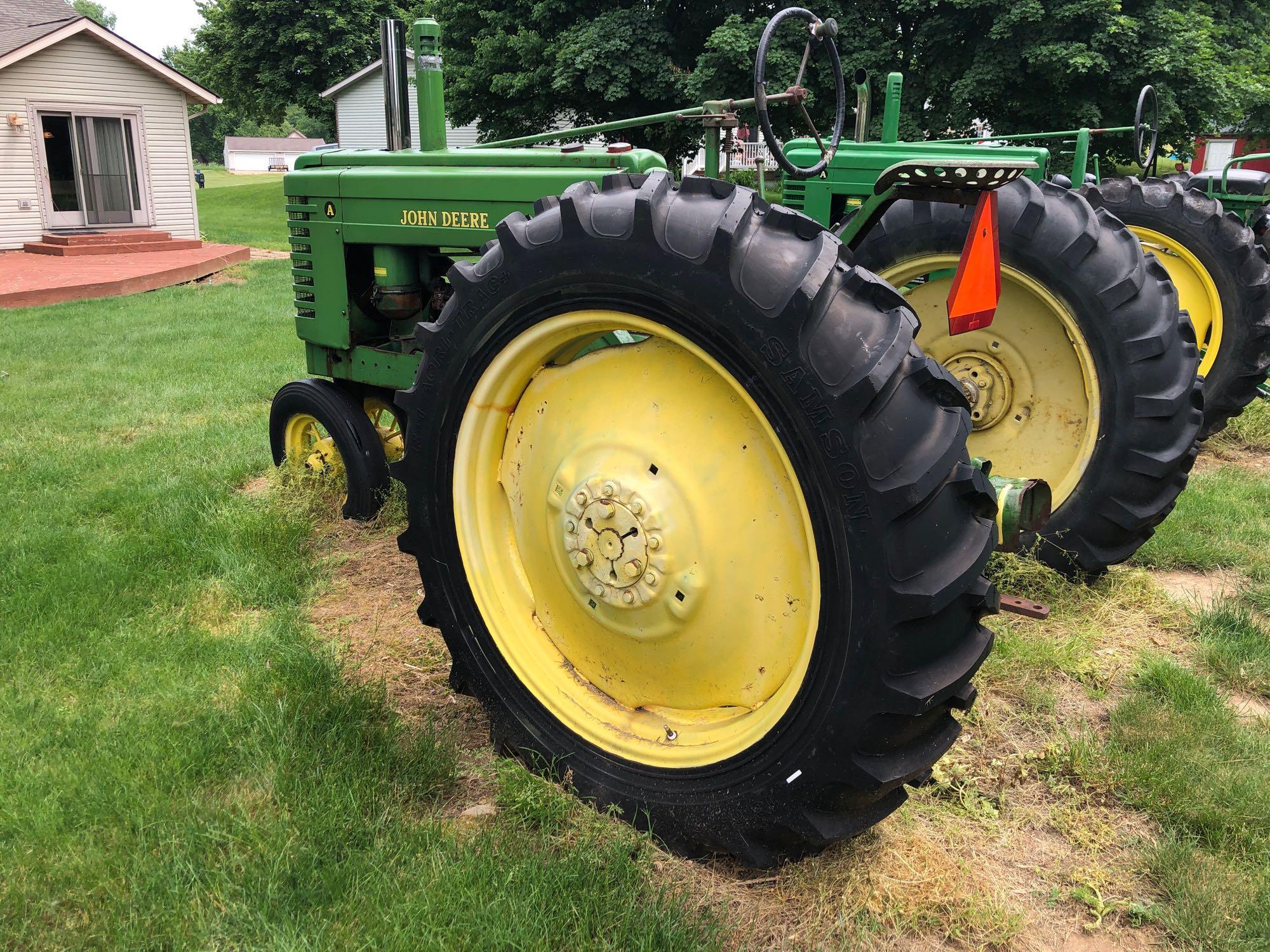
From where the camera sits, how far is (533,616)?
2.52m

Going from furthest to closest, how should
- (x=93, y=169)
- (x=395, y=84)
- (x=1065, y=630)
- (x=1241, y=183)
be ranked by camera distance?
(x=93, y=169), (x=1241, y=183), (x=395, y=84), (x=1065, y=630)

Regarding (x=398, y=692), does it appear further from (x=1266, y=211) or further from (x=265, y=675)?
(x=1266, y=211)

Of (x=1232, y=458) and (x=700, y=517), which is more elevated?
(x=700, y=517)

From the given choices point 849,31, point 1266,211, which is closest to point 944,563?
point 1266,211

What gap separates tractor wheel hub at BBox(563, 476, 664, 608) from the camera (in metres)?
2.15

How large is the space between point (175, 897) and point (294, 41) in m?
38.4

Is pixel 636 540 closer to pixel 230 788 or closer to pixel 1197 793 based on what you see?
pixel 230 788

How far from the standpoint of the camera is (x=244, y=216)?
98.5 ft

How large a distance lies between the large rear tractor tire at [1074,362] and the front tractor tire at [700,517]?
2.01 metres

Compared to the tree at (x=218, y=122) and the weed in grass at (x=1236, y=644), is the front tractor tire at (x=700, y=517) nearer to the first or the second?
the weed in grass at (x=1236, y=644)

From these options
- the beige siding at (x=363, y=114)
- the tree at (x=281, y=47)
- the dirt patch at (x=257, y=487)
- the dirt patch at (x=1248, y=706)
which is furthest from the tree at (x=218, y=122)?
the dirt patch at (x=1248, y=706)

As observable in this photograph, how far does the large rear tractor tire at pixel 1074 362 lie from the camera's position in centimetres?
354

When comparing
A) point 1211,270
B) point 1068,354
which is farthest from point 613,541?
point 1211,270

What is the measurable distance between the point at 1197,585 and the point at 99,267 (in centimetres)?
1676
